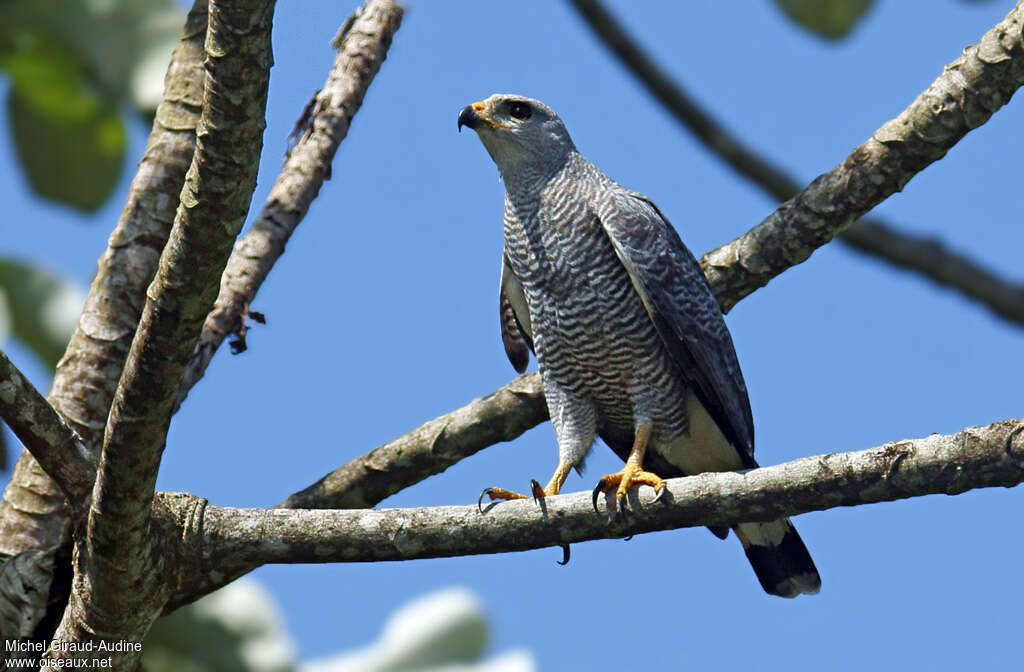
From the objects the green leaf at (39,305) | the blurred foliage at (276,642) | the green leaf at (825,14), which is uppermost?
the green leaf at (825,14)

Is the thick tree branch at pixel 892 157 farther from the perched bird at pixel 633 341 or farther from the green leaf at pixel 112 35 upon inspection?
the green leaf at pixel 112 35

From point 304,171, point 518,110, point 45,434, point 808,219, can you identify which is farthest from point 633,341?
point 45,434

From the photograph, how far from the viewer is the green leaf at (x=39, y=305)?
5.16 m

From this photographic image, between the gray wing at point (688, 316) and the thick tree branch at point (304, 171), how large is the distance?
60.7 inches

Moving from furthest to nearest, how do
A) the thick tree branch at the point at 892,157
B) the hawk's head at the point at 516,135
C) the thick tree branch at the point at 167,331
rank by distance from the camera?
the hawk's head at the point at 516,135 < the thick tree branch at the point at 892,157 < the thick tree branch at the point at 167,331

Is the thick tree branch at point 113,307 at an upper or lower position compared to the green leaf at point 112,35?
lower

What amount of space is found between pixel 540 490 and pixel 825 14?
3.11m

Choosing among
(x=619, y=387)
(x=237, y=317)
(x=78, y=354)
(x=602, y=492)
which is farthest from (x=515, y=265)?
(x=78, y=354)

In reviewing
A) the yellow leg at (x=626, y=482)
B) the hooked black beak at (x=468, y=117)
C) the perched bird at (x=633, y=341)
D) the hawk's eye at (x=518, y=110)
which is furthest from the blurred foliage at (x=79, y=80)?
the yellow leg at (x=626, y=482)

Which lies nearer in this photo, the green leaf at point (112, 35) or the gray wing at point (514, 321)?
the green leaf at point (112, 35)

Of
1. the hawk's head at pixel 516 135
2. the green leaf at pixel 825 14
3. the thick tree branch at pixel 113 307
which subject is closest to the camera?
the thick tree branch at pixel 113 307

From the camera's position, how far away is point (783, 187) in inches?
254

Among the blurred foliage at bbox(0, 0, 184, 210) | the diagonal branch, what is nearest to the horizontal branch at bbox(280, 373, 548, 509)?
the diagonal branch

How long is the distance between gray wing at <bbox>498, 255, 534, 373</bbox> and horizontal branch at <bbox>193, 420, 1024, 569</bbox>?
2110 mm
